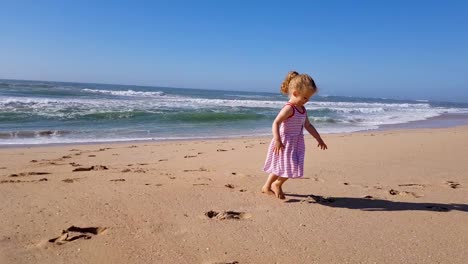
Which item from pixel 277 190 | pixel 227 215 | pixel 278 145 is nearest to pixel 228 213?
pixel 227 215

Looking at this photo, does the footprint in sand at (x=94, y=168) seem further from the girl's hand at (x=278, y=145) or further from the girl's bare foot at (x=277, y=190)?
the girl's hand at (x=278, y=145)

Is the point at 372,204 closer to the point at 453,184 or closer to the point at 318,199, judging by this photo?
the point at 318,199

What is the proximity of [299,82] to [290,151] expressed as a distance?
0.63 meters

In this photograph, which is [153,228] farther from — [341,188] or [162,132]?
[162,132]

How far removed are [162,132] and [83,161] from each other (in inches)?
206

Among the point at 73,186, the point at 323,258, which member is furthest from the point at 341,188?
the point at 73,186

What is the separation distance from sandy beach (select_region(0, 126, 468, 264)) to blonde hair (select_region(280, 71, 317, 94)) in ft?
3.21

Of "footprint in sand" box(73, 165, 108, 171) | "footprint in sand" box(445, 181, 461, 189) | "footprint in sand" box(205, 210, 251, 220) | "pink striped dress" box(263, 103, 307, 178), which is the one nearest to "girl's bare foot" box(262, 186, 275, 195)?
"pink striped dress" box(263, 103, 307, 178)

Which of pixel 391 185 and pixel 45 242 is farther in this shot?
pixel 391 185

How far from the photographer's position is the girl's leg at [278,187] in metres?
3.43

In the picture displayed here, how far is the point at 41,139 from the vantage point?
8.51m

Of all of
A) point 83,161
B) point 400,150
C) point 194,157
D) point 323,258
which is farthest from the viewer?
point 400,150

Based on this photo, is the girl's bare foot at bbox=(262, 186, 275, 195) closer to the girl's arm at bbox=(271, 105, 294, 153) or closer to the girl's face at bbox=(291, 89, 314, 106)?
the girl's arm at bbox=(271, 105, 294, 153)

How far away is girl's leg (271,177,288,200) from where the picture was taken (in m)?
3.43
